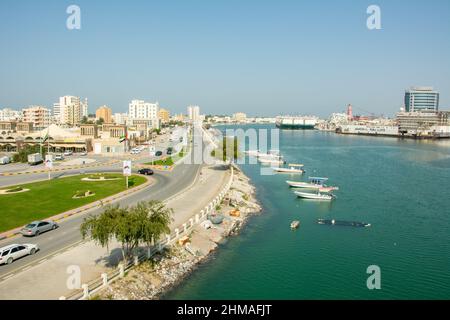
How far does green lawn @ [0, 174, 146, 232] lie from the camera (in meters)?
36.9

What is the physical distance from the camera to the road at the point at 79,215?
27.3 m

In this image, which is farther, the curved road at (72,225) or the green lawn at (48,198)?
the green lawn at (48,198)

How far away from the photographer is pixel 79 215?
1511 inches

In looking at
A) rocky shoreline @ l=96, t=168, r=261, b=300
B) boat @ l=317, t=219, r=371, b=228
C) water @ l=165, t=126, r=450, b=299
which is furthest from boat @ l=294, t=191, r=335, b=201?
rocky shoreline @ l=96, t=168, r=261, b=300

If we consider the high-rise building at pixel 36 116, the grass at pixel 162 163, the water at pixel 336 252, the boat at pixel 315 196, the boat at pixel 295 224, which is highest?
the high-rise building at pixel 36 116

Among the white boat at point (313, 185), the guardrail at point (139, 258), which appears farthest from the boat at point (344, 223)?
the white boat at point (313, 185)

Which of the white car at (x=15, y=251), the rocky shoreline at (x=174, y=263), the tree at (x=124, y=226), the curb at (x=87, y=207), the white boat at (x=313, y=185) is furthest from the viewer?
the white boat at (x=313, y=185)

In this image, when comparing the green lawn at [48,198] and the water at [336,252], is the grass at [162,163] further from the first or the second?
the water at [336,252]

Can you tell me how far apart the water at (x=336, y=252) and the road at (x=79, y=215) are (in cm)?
952

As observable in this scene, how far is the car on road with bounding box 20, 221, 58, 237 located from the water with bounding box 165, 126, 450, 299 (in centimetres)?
1272

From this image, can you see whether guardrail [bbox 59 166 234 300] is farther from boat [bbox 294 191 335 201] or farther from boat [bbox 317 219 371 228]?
boat [bbox 294 191 335 201]

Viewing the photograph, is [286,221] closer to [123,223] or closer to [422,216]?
[422,216]

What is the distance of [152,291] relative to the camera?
25.9 meters
